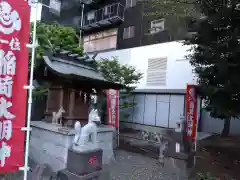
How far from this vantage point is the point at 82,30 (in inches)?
1000

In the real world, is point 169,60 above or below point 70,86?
above

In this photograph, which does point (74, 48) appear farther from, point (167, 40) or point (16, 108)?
point (16, 108)

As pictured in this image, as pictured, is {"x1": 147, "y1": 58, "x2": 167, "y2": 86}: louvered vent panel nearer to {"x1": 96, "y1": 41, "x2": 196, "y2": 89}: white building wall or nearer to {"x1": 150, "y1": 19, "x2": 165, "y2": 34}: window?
{"x1": 96, "y1": 41, "x2": 196, "y2": 89}: white building wall

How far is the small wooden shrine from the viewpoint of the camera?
8.56 meters

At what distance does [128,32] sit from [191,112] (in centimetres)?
1386

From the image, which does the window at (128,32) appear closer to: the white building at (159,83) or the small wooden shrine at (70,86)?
the white building at (159,83)

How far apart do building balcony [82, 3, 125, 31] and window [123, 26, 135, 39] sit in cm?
115

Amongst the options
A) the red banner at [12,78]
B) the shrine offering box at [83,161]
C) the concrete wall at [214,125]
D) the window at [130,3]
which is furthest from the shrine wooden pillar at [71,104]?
the window at [130,3]

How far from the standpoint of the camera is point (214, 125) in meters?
15.9

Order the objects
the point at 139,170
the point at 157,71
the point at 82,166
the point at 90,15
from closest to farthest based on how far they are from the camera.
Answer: the point at 82,166 < the point at 139,170 < the point at 157,71 < the point at 90,15

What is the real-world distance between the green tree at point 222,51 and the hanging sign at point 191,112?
42 cm

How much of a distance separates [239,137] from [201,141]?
8.98ft

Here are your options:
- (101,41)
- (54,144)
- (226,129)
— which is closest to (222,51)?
(54,144)

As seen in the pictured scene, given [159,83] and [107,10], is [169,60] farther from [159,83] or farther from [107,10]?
[107,10]
